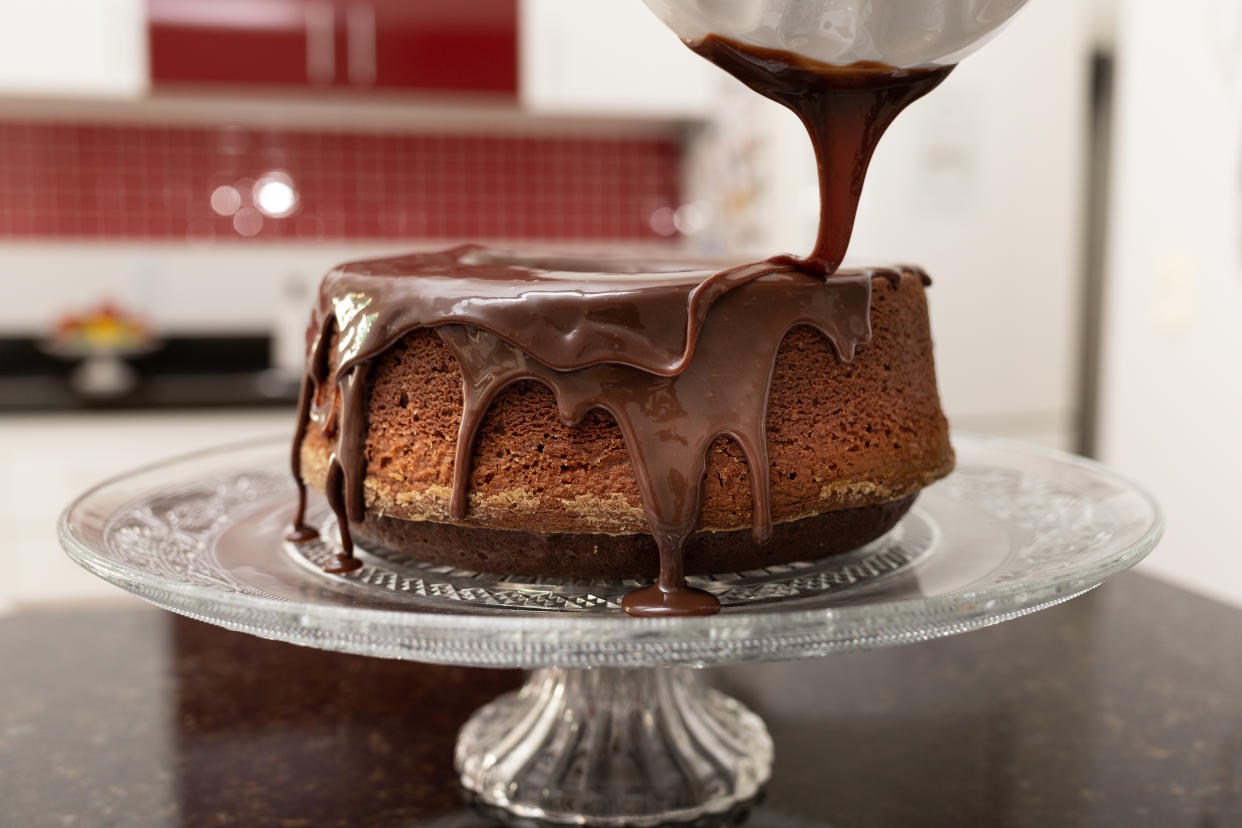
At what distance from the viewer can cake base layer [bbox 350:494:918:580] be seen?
677 millimetres

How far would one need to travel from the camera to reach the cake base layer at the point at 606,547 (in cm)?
68

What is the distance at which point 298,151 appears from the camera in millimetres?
3031

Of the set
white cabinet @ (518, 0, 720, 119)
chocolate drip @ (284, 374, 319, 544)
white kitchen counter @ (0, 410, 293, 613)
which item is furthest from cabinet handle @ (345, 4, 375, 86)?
chocolate drip @ (284, 374, 319, 544)

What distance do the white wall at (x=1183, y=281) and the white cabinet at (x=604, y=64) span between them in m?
1.13

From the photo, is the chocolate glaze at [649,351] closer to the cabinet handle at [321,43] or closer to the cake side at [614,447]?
the cake side at [614,447]

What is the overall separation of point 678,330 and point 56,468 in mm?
2147

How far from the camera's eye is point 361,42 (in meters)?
2.64

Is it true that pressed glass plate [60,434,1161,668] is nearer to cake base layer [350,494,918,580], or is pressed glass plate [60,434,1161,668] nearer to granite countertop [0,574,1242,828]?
cake base layer [350,494,918,580]

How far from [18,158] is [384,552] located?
2681mm

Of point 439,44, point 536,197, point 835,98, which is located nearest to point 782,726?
point 835,98

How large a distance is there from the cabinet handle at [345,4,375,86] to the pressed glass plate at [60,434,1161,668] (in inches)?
73.3

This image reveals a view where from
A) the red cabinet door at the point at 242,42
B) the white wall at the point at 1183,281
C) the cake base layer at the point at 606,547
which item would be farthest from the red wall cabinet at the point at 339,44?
the cake base layer at the point at 606,547

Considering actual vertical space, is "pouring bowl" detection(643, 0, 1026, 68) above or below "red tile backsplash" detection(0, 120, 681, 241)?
below

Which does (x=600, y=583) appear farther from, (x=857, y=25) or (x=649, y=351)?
(x=857, y=25)
